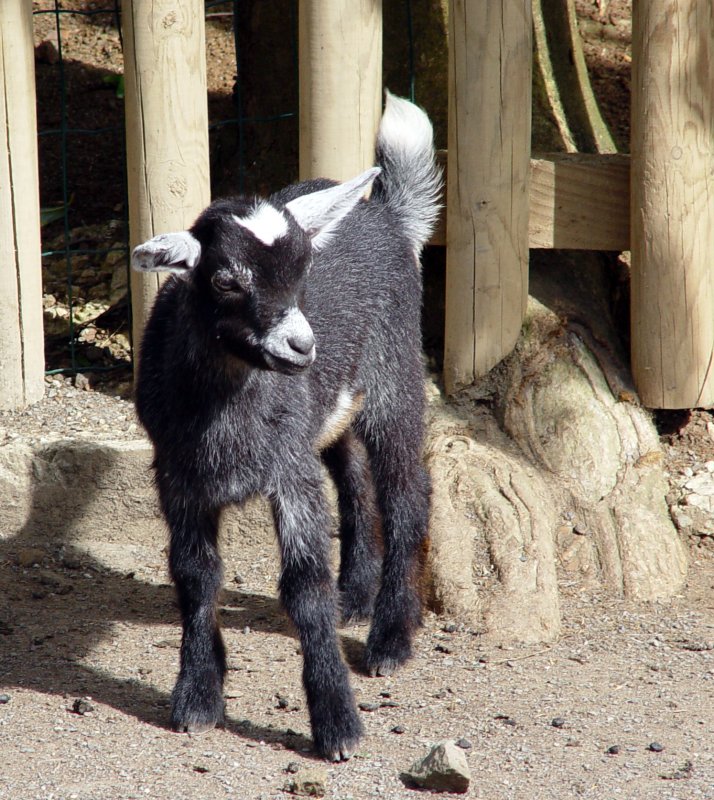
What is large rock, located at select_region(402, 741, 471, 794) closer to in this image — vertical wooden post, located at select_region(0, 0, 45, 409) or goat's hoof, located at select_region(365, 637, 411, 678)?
goat's hoof, located at select_region(365, 637, 411, 678)

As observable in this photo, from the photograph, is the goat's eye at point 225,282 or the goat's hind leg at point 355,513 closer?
the goat's eye at point 225,282

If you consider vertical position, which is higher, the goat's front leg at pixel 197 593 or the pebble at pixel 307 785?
the goat's front leg at pixel 197 593

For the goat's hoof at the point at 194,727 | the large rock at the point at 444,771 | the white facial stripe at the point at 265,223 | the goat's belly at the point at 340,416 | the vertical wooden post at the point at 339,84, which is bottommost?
the goat's hoof at the point at 194,727

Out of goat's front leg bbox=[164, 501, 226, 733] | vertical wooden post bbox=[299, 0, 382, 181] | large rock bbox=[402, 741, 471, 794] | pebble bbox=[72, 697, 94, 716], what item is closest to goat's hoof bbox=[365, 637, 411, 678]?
goat's front leg bbox=[164, 501, 226, 733]

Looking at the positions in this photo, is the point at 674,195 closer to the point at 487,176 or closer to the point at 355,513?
the point at 487,176

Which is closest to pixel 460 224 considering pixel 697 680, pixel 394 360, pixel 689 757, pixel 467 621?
pixel 394 360

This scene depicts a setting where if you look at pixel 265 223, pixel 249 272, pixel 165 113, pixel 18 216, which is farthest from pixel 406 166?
pixel 18 216

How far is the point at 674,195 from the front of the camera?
187 inches

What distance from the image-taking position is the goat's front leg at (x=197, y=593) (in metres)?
3.71

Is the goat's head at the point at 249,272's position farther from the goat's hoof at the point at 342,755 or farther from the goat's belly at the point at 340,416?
the goat's hoof at the point at 342,755

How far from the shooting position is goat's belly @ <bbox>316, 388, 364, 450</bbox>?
4.24m

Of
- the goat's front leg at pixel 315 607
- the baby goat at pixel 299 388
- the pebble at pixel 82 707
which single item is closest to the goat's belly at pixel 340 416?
the baby goat at pixel 299 388

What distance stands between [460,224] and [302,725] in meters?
2.18

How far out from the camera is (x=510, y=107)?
15.6ft
